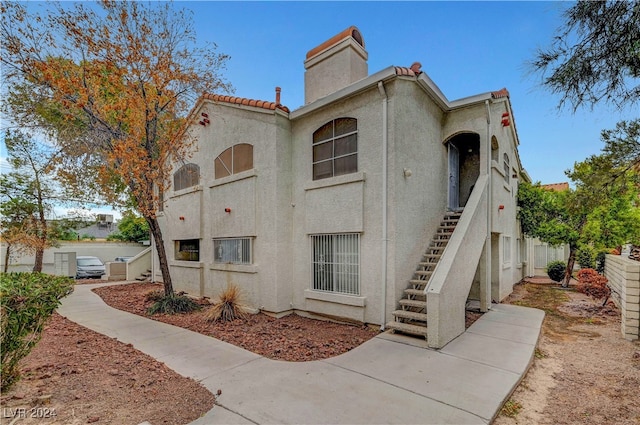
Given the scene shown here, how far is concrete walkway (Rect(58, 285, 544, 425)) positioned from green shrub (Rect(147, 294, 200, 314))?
6.60 ft

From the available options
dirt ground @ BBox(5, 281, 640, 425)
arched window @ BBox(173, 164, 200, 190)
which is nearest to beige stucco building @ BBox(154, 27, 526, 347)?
arched window @ BBox(173, 164, 200, 190)

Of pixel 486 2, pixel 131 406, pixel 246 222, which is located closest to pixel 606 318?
pixel 486 2

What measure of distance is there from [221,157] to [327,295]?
6.25 metres

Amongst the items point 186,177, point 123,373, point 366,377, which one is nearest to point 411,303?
point 366,377

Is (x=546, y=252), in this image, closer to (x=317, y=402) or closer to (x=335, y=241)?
(x=335, y=241)

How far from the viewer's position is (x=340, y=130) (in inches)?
338

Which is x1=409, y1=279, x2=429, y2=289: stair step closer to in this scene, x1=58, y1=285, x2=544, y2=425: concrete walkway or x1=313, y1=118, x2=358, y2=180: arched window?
x1=58, y1=285, x2=544, y2=425: concrete walkway

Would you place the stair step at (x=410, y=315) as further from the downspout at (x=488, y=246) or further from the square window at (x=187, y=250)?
the square window at (x=187, y=250)

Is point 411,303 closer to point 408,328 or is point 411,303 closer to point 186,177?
point 408,328

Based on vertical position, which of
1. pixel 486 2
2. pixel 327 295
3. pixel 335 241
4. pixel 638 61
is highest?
pixel 486 2

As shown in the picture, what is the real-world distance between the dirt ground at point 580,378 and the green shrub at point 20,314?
6305 millimetres

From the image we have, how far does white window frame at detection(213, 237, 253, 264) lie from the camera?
384 inches

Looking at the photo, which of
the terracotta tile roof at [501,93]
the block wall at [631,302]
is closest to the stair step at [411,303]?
the block wall at [631,302]

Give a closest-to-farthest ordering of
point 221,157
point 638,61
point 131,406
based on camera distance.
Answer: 1. point 131,406
2. point 638,61
3. point 221,157
